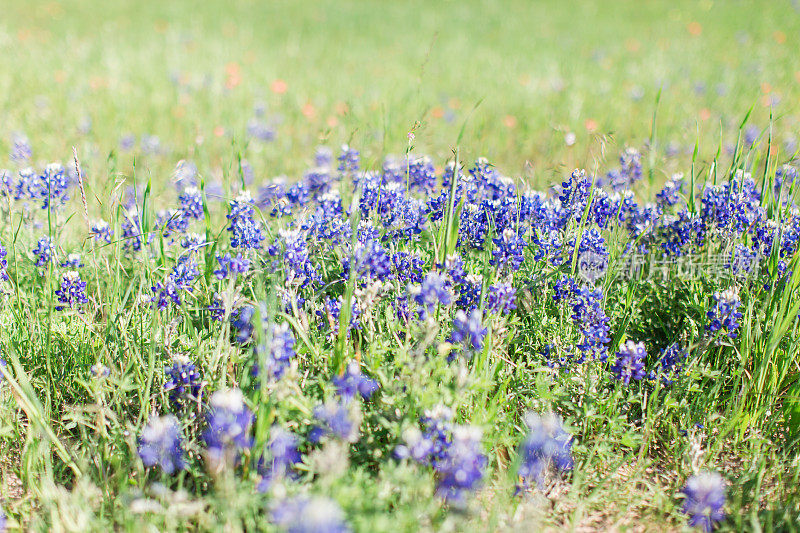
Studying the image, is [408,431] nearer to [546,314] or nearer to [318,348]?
[318,348]

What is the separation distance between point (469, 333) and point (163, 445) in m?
1.04

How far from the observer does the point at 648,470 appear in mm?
2264

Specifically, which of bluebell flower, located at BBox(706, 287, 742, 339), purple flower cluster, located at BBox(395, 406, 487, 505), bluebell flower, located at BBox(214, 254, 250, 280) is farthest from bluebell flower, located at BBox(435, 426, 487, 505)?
bluebell flower, located at BBox(706, 287, 742, 339)

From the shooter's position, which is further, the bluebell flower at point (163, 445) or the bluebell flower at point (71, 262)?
the bluebell flower at point (71, 262)

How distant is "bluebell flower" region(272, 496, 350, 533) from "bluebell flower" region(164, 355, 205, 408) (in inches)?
28.4

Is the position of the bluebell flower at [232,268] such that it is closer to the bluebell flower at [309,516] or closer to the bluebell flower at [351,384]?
the bluebell flower at [351,384]

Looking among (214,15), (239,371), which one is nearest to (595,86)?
(239,371)

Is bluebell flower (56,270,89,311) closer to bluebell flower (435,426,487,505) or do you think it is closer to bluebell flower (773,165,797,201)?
bluebell flower (435,426,487,505)

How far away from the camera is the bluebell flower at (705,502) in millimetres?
→ 1836

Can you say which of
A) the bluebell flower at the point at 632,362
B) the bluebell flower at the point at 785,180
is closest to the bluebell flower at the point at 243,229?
the bluebell flower at the point at 632,362

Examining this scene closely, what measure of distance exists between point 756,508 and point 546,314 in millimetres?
1004

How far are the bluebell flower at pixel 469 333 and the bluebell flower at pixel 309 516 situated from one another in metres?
0.74

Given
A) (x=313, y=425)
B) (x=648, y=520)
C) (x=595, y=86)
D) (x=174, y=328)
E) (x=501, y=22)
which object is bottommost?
(x=648, y=520)

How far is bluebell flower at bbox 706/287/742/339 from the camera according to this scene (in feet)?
7.63
